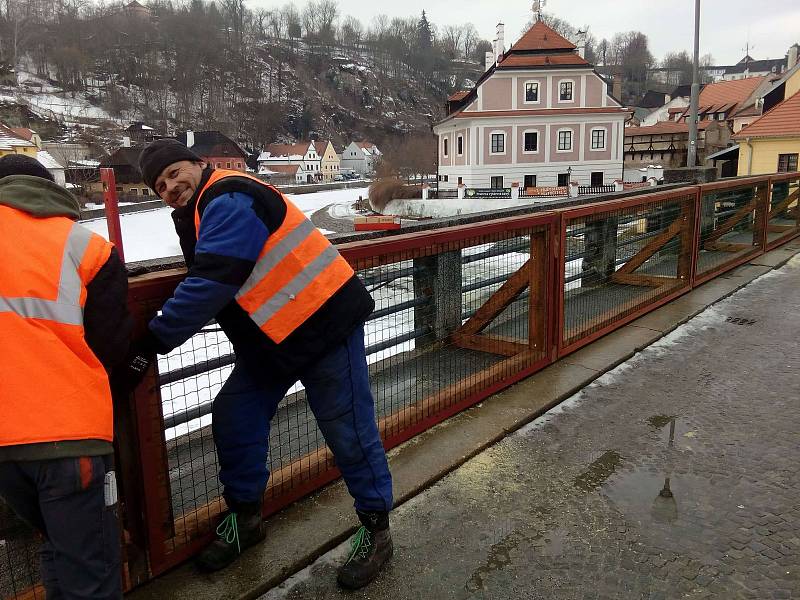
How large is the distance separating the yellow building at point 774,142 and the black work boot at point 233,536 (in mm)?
27663

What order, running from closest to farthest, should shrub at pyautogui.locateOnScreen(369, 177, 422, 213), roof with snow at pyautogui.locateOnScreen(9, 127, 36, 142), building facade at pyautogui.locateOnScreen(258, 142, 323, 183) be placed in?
shrub at pyautogui.locateOnScreen(369, 177, 422, 213) < roof with snow at pyautogui.locateOnScreen(9, 127, 36, 142) < building facade at pyautogui.locateOnScreen(258, 142, 323, 183)

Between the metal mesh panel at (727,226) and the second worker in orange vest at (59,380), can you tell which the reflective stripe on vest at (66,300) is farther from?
the metal mesh panel at (727,226)

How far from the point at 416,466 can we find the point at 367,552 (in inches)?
37.1

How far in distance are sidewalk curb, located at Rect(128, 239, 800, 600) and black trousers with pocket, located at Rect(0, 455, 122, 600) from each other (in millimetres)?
752

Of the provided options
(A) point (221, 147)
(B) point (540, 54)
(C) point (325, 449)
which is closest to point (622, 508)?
(C) point (325, 449)

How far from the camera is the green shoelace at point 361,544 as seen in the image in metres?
2.70

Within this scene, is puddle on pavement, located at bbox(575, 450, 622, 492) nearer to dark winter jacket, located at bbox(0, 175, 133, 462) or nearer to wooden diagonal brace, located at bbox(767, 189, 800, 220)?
dark winter jacket, located at bbox(0, 175, 133, 462)

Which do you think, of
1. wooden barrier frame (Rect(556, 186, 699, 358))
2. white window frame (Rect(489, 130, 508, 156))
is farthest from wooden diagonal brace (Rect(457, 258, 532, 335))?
white window frame (Rect(489, 130, 508, 156))

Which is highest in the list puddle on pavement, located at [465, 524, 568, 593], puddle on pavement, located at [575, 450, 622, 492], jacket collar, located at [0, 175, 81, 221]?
jacket collar, located at [0, 175, 81, 221]

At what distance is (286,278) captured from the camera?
244 centimetres

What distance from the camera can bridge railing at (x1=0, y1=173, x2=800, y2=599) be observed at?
8.53 feet

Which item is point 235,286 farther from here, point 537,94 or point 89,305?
point 537,94

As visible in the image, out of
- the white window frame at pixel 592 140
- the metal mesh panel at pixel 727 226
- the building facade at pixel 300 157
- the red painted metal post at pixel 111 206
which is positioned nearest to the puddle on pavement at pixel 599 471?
the metal mesh panel at pixel 727 226

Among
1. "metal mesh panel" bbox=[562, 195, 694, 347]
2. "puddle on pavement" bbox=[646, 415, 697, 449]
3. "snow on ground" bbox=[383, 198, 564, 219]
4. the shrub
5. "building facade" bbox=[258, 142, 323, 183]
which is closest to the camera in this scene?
"puddle on pavement" bbox=[646, 415, 697, 449]
